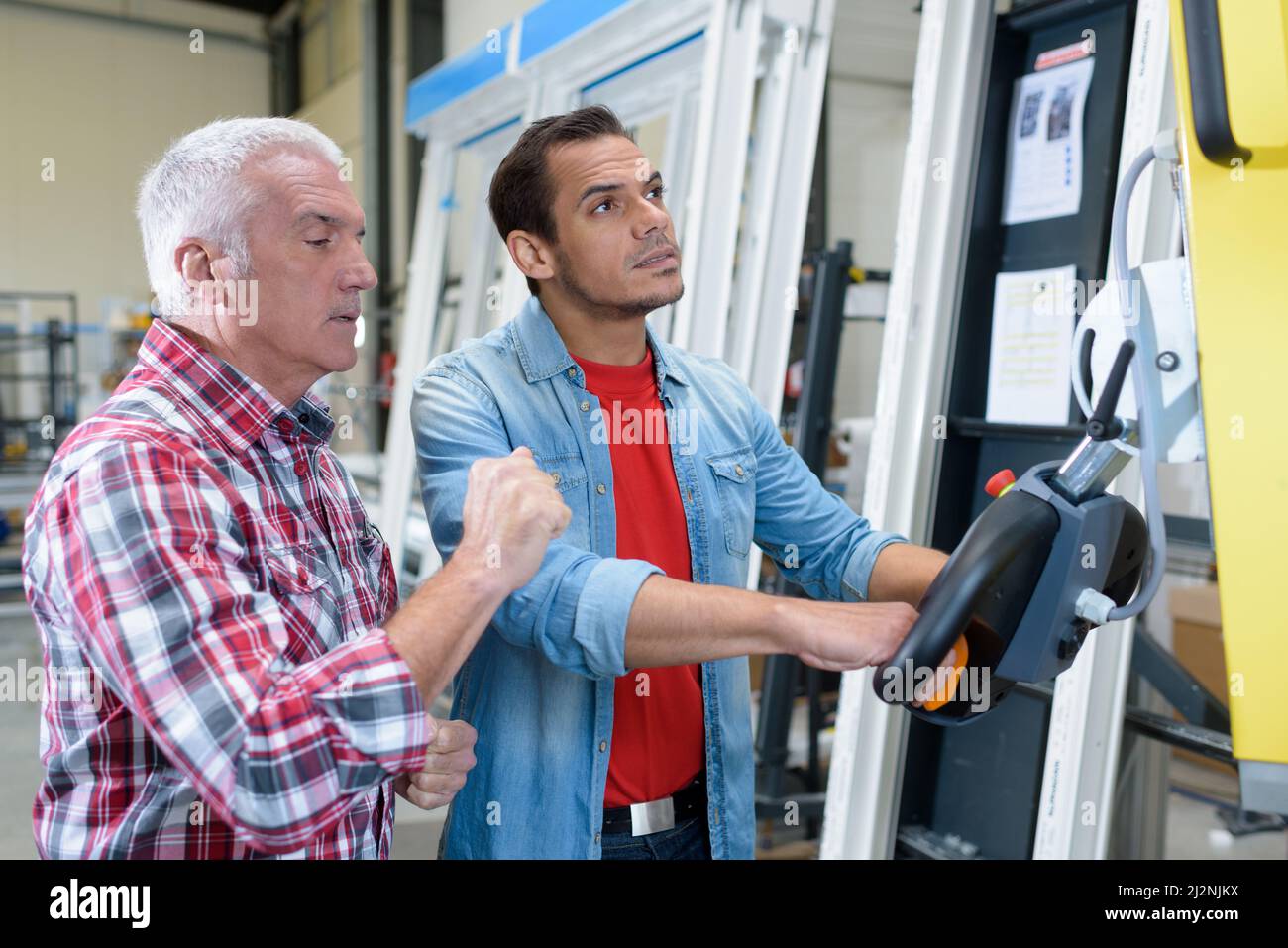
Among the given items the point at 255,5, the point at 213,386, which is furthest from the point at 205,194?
the point at 255,5

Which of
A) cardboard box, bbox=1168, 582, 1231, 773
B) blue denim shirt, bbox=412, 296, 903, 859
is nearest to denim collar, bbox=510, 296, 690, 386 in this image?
blue denim shirt, bbox=412, 296, 903, 859

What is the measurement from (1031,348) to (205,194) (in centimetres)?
171

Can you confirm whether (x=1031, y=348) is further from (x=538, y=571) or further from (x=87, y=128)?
(x=87, y=128)

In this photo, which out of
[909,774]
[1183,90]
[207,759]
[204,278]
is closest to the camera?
[1183,90]

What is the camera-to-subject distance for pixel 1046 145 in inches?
87.6

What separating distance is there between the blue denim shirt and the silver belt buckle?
58mm

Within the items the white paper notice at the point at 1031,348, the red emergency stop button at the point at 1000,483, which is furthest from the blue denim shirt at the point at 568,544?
the white paper notice at the point at 1031,348

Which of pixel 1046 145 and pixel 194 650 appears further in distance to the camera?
pixel 1046 145

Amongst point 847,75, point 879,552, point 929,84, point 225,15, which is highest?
point 225,15

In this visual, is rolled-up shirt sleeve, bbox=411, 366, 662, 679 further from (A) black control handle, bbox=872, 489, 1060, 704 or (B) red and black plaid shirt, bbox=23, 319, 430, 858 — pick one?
(A) black control handle, bbox=872, 489, 1060, 704

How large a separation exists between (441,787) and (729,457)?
606 millimetres
